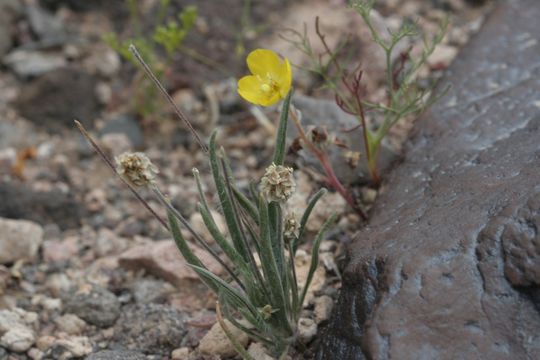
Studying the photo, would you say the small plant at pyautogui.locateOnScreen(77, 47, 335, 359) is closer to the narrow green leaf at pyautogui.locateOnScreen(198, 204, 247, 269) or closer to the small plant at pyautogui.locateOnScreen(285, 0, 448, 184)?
the narrow green leaf at pyautogui.locateOnScreen(198, 204, 247, 269)

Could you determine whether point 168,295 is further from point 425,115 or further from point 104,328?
point 425,115

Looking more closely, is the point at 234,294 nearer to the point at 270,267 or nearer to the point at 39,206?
the point at 270,267

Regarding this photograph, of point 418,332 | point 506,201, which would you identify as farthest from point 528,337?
point 506,201

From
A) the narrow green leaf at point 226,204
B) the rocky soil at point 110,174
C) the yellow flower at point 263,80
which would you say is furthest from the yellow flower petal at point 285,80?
the rocky soil at point 110,174

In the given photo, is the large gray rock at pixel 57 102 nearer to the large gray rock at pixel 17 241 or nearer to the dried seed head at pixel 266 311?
the large gray rock at pixel 17 241

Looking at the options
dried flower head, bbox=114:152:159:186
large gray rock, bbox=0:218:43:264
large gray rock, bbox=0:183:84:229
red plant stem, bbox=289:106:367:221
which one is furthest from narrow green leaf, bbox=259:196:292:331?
large gray rock, bbox=0:183:84:229

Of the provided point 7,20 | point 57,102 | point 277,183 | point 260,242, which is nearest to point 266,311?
point 260,242

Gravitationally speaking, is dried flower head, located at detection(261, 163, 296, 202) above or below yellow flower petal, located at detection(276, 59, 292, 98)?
below
